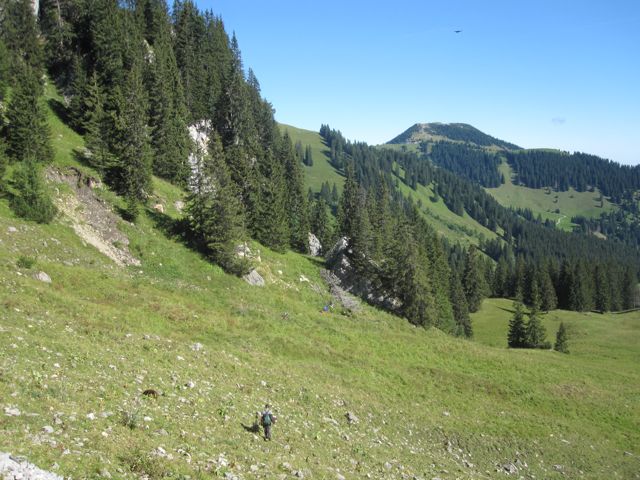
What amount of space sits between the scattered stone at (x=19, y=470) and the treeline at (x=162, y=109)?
126 feet

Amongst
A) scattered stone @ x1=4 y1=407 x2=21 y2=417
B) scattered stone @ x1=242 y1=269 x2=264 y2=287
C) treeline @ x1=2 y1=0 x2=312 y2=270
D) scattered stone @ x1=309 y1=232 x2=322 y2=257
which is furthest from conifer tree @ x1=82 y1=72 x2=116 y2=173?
scattered stone @ x1=309 y1=232 x2=322 y2=257

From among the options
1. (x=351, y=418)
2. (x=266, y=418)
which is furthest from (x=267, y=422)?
(x=351, y=418)

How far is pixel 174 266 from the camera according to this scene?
147ft

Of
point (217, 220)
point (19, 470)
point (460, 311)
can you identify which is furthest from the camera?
point (460, 311)

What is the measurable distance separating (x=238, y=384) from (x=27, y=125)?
35.7 metres

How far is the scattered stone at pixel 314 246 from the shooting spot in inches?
3606

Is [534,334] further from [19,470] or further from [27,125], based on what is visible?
[19,470]

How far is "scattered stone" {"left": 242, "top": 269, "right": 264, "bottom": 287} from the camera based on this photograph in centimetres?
5016

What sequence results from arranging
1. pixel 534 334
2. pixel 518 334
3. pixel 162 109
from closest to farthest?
pixel 162 109 → pixel 534 334 → pixel 518 334

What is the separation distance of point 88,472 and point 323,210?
97152 mm

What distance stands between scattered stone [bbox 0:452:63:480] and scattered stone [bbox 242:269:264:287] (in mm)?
39817

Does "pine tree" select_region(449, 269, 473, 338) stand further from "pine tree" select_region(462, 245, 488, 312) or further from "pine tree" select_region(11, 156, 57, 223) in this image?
"pine tree" select_region(11, 156, 57, 223)

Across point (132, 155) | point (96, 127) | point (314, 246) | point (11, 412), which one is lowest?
point (11, 412)

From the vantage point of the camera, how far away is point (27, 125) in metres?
41.7
